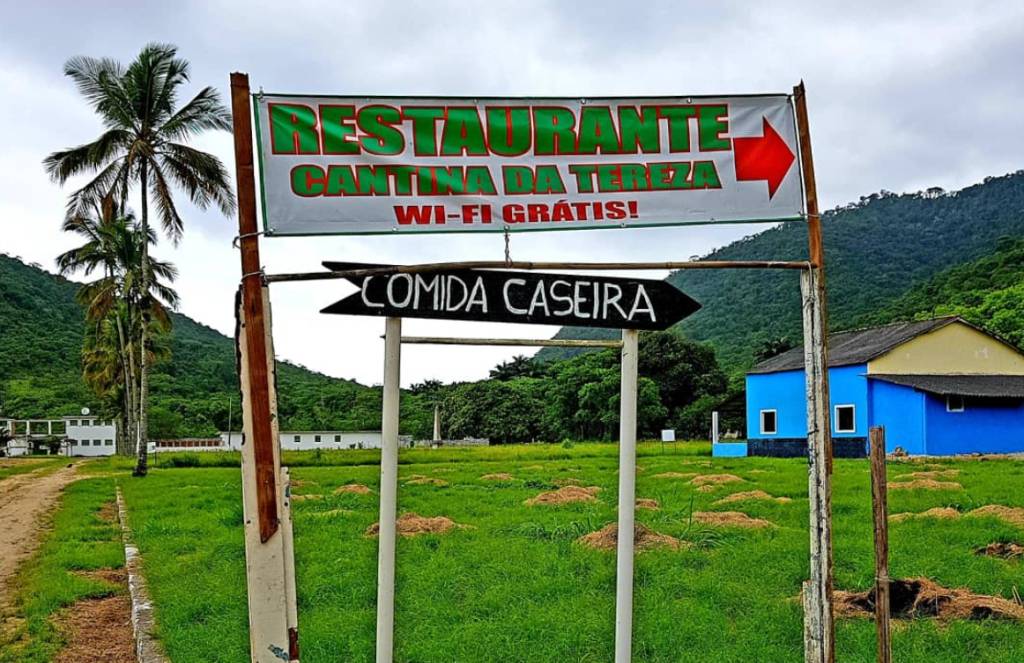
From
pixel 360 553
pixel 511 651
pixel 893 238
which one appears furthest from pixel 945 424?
pixel 893 238

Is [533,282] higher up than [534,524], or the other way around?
[533,282]

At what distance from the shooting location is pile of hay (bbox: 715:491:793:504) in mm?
12438

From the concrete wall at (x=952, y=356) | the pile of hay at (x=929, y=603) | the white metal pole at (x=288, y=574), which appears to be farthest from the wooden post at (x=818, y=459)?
the concrete wall at (x=952, y=356)

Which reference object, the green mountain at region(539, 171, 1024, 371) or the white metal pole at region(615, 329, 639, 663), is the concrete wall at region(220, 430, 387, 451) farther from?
the white metal pole at region(615, 329, 639, 663)

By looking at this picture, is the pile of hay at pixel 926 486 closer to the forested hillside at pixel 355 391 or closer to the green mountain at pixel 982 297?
the forested hillside at pixel 355 391

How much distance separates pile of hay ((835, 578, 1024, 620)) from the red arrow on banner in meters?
3.52

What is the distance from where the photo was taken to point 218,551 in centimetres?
933

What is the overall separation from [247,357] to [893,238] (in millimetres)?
73844

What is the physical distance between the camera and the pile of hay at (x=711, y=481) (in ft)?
47.8

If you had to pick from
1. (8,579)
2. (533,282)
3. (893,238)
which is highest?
(893,238)

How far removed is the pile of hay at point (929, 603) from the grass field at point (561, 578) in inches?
9.3

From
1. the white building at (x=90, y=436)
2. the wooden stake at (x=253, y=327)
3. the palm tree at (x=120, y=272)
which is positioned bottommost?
the white building at (x=90, y=436)

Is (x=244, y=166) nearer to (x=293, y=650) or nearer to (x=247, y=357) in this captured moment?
(x=247, y=357)

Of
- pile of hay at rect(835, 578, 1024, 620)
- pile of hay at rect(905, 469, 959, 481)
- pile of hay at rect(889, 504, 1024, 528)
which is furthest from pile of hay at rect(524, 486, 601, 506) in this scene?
pile of hay at rect(835, 578, 1024, 620)
